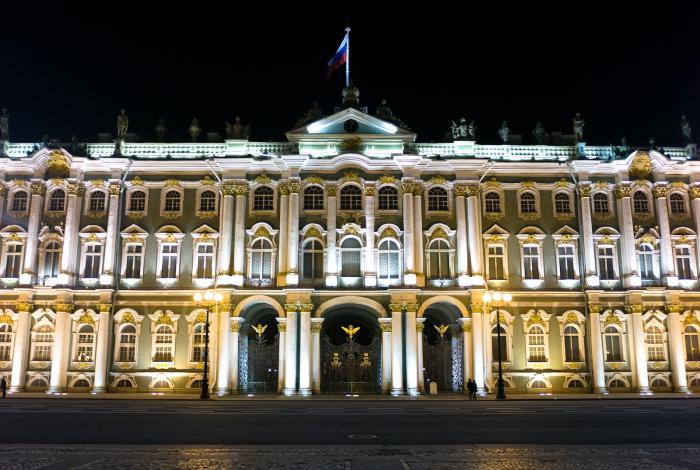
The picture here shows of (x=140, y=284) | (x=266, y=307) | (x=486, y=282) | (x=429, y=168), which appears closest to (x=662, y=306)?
(x=486, y=282)

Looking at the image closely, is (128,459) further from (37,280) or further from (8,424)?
(37,280)

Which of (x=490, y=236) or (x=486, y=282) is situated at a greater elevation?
(x=490, y=236)

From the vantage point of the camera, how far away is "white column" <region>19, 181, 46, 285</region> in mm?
42438

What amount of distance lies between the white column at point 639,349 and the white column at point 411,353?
13243 mm

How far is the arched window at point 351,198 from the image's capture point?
43.9 m

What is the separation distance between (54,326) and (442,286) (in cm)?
2336

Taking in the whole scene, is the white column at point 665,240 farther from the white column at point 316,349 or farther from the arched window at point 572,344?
the white column at point 316,349

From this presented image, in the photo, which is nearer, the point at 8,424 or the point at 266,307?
the point at 8,424

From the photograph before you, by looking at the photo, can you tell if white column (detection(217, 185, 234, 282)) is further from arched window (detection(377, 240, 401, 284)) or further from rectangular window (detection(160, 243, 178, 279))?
arched window (detection(377, 240, 401, 284))

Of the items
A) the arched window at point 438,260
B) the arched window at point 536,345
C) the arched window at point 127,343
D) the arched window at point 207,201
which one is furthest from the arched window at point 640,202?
the arched window at point 127,343

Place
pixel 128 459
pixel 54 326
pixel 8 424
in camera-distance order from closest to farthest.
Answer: pixel 128 459 → pixel 8 424 → pixel 54 326

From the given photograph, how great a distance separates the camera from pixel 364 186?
1726 inches

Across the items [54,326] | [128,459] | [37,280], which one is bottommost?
[128,459]

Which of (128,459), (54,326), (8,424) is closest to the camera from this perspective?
(128,459)
